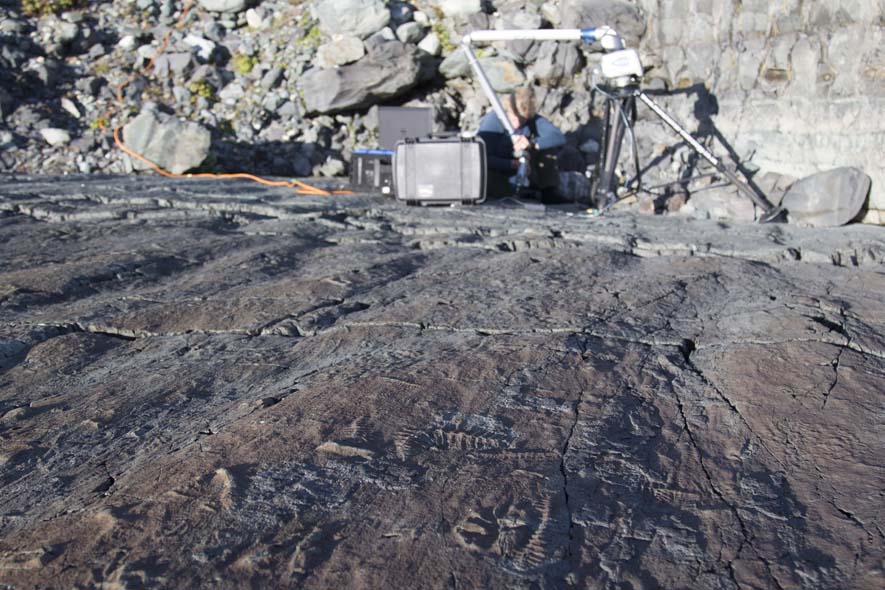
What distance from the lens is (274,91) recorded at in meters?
9.99

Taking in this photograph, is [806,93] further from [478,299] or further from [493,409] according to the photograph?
[493,409]

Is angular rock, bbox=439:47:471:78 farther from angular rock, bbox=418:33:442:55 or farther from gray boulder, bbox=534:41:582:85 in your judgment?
gray boulder, bbox=534:41:582:85

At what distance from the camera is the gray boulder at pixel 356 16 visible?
9.64 meters

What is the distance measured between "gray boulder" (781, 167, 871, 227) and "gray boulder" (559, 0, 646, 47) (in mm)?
3182

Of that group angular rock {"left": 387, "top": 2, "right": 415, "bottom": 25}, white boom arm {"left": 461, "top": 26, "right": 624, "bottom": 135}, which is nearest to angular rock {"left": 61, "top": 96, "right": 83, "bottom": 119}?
angular rock {"left": 387, "top": 2, "right": 415, "bottom": 25}

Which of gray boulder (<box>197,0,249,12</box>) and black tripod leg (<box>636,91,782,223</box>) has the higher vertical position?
gray boulder (<box>197,0,249,12</box>)

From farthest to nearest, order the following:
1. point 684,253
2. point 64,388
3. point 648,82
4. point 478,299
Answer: point 648,82 < point 684,253 < point 478,299 < point 64,388

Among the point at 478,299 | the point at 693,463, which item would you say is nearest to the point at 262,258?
the point at 478,299

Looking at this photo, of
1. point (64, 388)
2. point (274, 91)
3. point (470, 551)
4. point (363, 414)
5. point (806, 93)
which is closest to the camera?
point (470, 551)

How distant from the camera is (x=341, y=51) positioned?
959 centimetres

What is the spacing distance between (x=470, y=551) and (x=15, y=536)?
0.97m

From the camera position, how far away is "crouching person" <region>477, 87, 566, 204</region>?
6.84 meters

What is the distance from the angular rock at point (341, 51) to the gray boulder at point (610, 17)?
2582mm

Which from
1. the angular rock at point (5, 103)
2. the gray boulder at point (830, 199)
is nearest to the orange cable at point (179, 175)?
the angular rock at point (5, 103)
